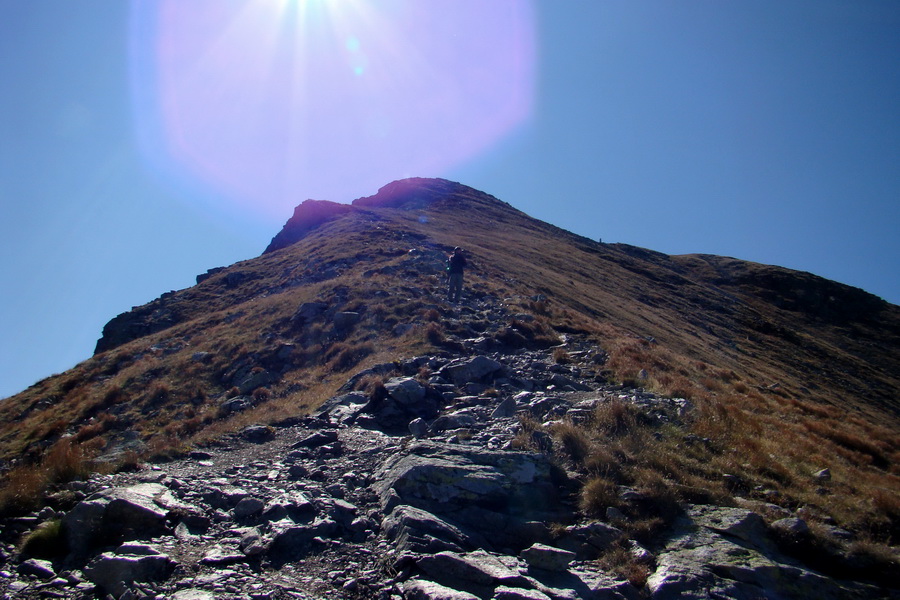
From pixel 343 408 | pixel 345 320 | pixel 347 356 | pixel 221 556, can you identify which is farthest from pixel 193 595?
pixel 345 320

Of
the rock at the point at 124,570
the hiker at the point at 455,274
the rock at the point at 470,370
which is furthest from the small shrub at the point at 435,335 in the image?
the rock at the point at 124,570

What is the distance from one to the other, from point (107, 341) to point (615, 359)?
1174 inches

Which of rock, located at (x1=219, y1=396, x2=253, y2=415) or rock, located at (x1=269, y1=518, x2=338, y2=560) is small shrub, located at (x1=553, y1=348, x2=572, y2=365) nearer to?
rock, located at (x1=219, y1=396, x2=253, y2=415)

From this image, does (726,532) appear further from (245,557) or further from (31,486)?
(31,486)

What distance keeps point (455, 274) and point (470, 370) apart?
8832 millimetres

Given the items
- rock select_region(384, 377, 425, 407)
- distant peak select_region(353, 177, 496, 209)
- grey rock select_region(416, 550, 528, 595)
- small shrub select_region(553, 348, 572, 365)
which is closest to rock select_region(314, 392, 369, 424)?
rock select_region(384, 377, 425, 407)

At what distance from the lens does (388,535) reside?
22.2 ft

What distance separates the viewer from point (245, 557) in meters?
6.32

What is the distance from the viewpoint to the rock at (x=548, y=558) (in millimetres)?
6281

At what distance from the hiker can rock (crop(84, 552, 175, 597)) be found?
653 inches

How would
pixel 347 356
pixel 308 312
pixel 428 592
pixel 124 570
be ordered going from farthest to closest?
pixel 308 312
pixel 347 356
pixel 124 570
pixel 428 592

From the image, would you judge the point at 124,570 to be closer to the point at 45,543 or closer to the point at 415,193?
the point at 45,543

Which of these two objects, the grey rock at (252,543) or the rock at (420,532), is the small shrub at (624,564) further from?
the grey rock at (252,543)

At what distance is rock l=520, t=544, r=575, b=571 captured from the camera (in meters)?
6.28
